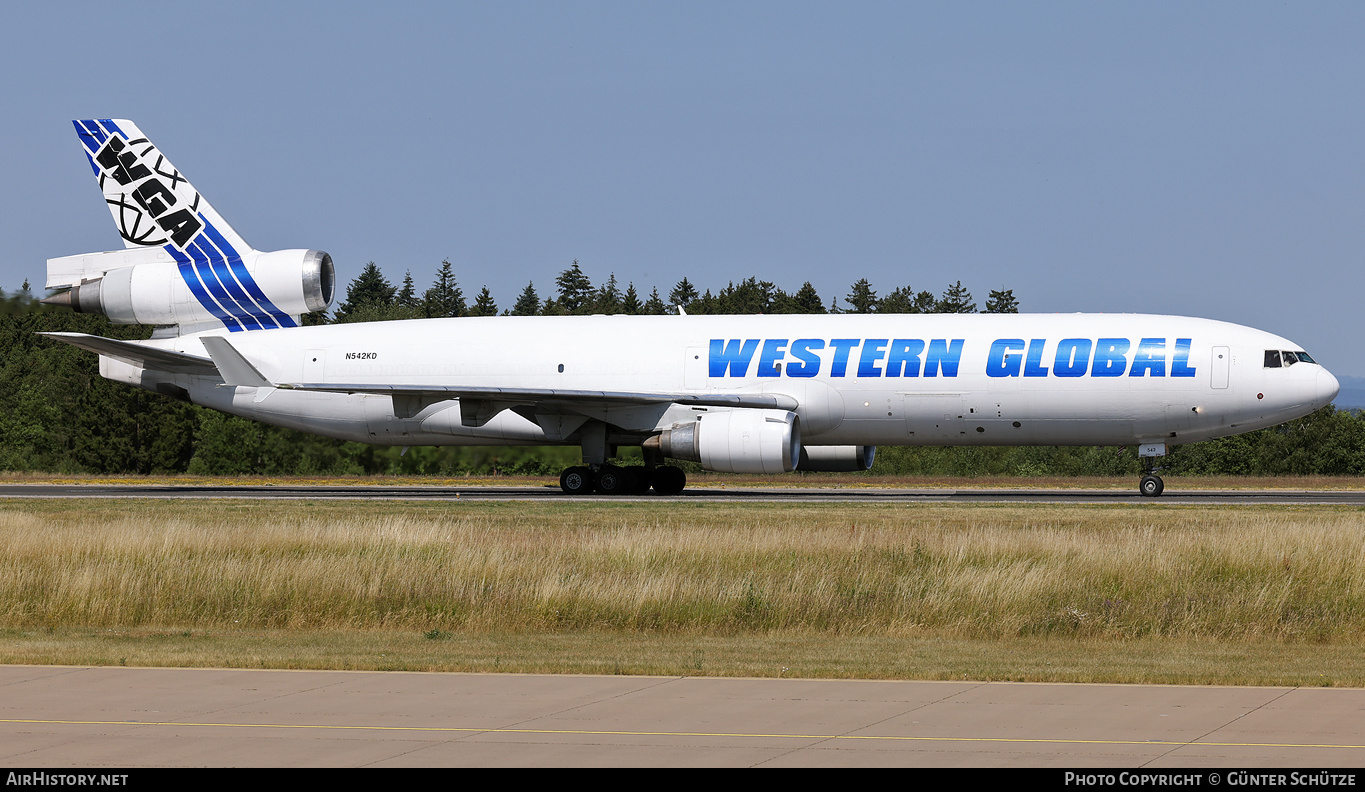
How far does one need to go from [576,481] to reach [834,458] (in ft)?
22.1

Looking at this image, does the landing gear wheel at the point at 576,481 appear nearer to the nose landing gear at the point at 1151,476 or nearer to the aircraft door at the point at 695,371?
the aircraft door at the point at 695,371

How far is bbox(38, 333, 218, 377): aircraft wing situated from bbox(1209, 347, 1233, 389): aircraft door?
23774mm

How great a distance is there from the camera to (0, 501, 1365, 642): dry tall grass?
50.1 ft

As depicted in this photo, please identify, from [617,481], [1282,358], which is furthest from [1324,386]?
[617,481]

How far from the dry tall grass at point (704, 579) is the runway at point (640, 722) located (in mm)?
4538

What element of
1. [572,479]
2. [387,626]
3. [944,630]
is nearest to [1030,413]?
[572,479]

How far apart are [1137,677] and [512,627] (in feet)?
21.9

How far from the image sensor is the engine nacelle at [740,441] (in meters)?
31.7

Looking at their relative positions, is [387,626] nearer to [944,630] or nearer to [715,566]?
[715,566]

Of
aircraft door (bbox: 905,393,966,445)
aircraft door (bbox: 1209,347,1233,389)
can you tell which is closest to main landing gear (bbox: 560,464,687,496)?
aircraft door (bbox: 905,393,966,445)

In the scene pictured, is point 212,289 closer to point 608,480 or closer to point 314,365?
point 314,365
